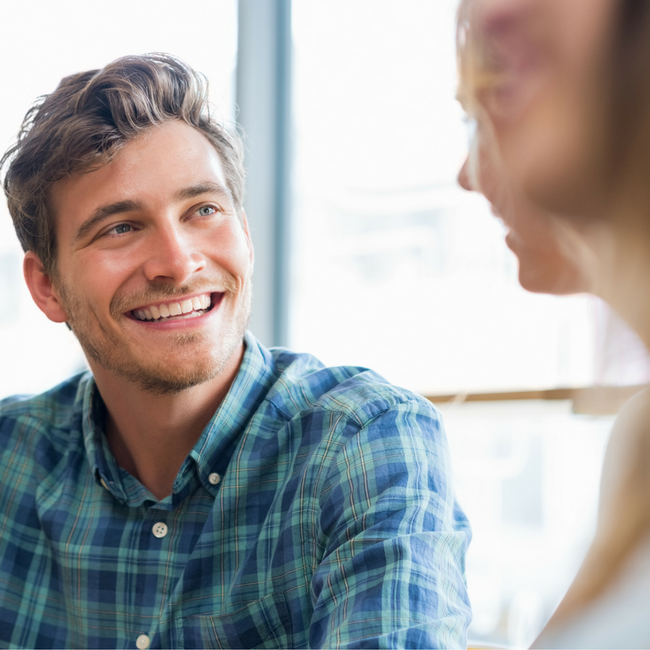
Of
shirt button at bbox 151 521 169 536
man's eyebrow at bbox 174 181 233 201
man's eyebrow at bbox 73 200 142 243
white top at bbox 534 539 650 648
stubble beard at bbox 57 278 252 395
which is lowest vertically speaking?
shirt button at bbox 151 521 169 536

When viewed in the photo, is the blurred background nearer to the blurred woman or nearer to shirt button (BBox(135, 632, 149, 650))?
shirt button (BBox(135, 632, 149, 650))

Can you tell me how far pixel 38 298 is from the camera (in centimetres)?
149

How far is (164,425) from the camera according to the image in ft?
4.37

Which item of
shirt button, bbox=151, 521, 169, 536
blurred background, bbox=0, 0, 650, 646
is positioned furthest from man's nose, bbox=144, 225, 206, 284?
blurred background, bbox=0, 0, 650, 646

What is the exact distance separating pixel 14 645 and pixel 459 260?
1.62 m

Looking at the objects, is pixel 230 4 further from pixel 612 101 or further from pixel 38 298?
pixel 612 101

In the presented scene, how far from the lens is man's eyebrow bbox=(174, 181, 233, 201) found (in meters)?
1.32

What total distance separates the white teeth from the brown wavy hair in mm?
250

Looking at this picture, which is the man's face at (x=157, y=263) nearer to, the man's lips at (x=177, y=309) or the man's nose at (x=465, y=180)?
the man's lips at (x=177, y=309)

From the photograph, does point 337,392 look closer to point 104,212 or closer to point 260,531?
point 260,531

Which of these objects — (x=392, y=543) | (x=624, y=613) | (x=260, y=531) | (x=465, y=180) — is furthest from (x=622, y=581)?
(x=260, y=531)

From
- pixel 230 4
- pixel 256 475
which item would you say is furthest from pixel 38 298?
pixel 230 4

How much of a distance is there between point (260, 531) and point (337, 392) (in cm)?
25

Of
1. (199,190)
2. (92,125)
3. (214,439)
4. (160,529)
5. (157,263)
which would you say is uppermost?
(92,125)
